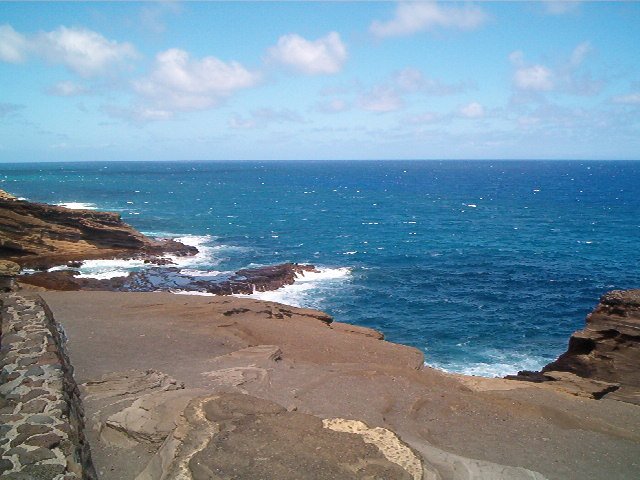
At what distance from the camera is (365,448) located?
10.2 m

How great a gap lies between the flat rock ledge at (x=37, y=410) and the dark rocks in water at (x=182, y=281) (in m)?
21.3

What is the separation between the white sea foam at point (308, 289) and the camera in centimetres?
3894

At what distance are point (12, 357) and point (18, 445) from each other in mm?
4303

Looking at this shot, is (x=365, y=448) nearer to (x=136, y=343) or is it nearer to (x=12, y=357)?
(x=12, y=357)

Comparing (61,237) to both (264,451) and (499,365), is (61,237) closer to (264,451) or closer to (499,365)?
(499,365)

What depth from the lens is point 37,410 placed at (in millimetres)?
10492

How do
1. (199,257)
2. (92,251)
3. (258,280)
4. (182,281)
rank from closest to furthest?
(182,281)
(258,280)
(92,251)
(199,257)

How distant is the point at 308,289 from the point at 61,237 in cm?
2408

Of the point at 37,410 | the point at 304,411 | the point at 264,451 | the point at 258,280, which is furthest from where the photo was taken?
the point at 258,280

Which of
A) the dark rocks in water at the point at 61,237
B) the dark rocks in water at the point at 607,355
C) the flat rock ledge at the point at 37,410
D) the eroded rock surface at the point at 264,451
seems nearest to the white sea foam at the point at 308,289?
the dark rocks in water at the point at 61,237

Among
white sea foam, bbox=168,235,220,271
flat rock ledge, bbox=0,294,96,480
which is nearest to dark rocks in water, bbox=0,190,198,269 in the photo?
white sea foam, bbox=168,235,220,271

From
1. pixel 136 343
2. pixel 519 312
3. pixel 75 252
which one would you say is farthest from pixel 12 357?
pixel 75 252

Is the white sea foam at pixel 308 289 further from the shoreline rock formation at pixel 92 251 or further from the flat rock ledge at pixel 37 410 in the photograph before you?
the flat rock ledge at pixel 37 410

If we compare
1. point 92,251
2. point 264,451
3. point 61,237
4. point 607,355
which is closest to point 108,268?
point 92,251
